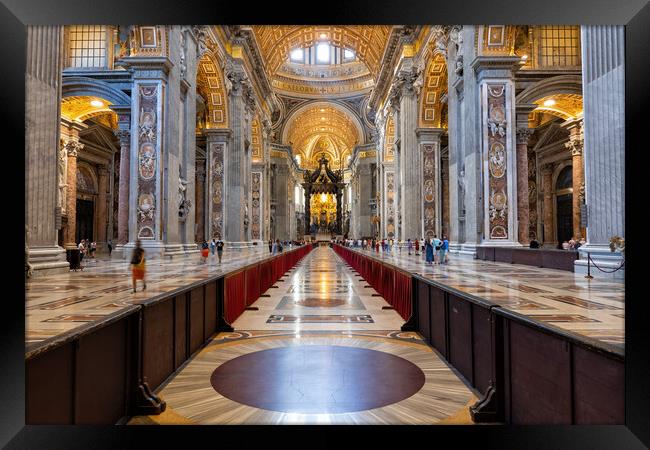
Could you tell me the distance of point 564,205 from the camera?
24281 millimetres

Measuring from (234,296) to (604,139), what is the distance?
22.6 ft

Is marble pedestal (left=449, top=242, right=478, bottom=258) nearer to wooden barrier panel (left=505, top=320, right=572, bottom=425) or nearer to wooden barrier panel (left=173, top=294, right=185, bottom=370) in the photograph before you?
wooden barrier panel (left=173, top=294, right=185, bottom=370)

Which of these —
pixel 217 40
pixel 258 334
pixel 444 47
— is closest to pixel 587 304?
pixel 258 334

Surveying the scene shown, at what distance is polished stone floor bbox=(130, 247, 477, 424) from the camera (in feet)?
9.75

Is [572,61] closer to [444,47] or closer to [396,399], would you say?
[444,47]

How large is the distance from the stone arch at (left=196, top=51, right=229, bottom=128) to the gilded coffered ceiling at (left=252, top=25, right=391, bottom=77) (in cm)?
907

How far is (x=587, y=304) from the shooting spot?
4.28 m

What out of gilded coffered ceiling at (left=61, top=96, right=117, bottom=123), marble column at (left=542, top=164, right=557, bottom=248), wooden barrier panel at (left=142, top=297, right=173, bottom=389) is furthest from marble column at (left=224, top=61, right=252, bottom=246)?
wooden barrier panel at (left=142, top=297, right=173, bottom=389)

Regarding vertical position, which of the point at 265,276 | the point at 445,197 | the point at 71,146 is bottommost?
the point at 265,276

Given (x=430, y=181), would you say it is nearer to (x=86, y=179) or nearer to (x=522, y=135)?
(x=522, y=135)

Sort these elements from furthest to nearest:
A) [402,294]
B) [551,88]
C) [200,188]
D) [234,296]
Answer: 1. [200,188]
2. [551,88]
3. [402,294]
4. [234,296]

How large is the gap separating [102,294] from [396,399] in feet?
12.8

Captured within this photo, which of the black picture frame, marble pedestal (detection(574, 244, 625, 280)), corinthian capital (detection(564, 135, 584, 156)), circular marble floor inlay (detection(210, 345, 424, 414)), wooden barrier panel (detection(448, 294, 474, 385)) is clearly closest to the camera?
the black picture frame
